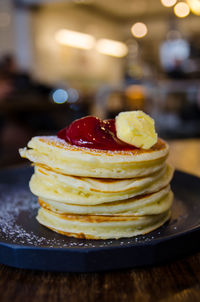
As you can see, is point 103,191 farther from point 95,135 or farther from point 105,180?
point 95,135

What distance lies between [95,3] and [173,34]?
5056 mm

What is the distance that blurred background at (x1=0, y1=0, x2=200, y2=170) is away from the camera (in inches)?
151

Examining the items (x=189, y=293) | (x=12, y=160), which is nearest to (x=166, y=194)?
(x=189, y=293)

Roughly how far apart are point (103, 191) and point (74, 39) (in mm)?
11723

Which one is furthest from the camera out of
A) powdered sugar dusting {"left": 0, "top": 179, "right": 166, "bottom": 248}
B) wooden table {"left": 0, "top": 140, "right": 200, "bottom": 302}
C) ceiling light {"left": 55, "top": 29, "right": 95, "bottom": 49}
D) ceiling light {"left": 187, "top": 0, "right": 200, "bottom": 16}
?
ceiling light {"left": 55, "top": 29, "right": 95, "bottom": 49}

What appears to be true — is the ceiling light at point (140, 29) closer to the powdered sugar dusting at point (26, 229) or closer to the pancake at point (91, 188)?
the powdered sugar dusting at point (26, 229)

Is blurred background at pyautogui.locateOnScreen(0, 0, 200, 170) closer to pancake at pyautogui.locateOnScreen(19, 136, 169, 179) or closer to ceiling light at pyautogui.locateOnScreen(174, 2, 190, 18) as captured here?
ceiling light at pyautogui.locateOnScreen(174, 2, 190, 18)

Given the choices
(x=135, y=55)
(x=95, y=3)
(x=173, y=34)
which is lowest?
(x=135, y=55)

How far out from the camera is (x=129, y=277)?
67 cm

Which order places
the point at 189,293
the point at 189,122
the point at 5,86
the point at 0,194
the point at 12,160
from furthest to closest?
the point at 5,86
the point at 189,122
the point at 12,160
the point at 0,194
the point at 189,293

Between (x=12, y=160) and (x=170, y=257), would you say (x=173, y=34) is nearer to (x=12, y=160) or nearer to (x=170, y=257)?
(x=12, y=160)

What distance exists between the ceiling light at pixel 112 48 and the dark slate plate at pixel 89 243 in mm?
13054

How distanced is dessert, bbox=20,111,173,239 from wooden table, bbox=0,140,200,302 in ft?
0.63

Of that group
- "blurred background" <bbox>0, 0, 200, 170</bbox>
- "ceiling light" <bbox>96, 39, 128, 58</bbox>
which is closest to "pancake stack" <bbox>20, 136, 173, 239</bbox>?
"blurred background" <bbox>0, 0, 200, 170</bbox>
